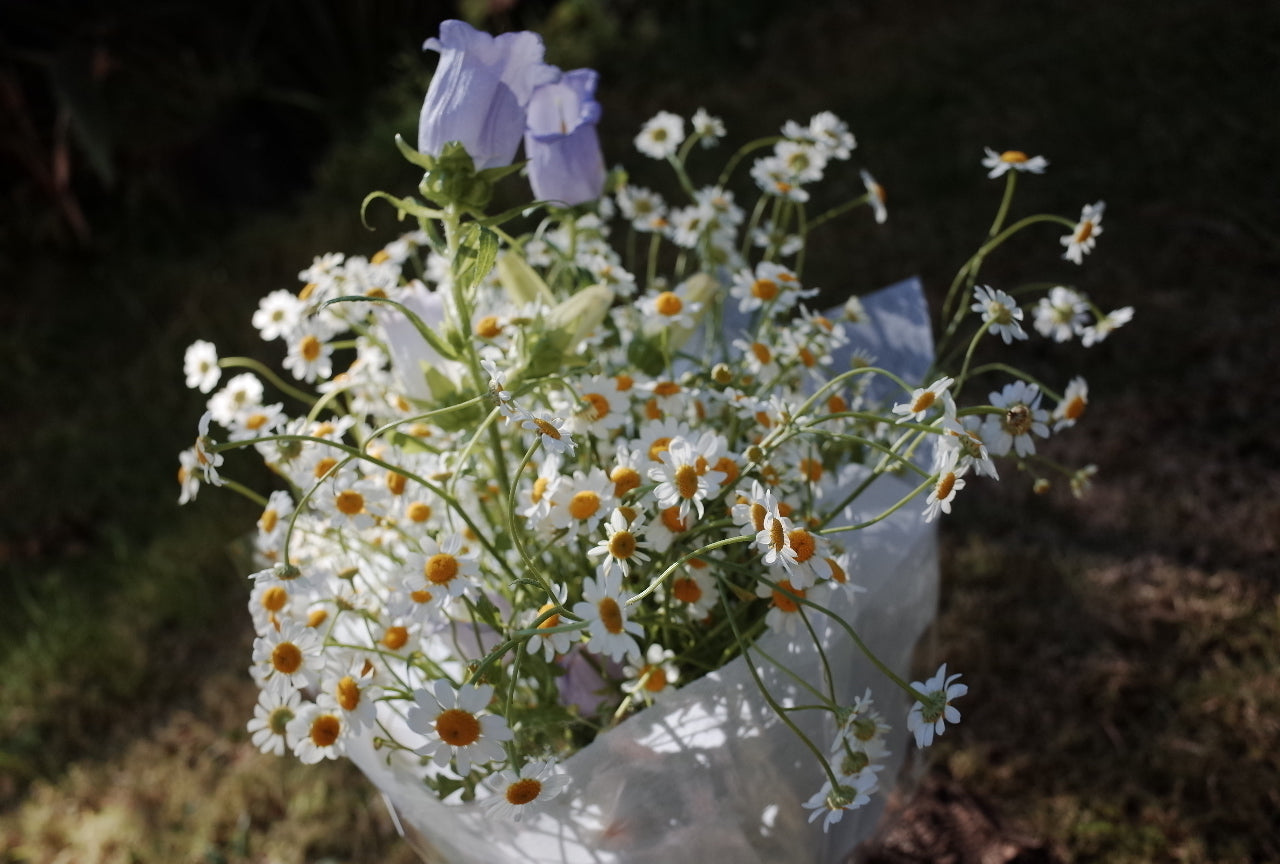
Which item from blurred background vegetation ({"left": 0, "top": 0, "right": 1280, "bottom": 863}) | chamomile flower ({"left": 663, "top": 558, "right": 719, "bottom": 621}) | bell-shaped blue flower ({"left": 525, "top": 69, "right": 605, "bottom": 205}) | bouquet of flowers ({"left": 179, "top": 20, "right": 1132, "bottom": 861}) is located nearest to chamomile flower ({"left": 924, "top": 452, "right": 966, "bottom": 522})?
bouquet of flowers ({"left": 179, "top": 20, "right": 1132, "bottom": 861})

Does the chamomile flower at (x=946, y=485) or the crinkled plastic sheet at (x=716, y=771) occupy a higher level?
the chamomile flower at (x=946, y=485)

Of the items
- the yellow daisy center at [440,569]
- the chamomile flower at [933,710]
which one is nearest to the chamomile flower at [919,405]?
the chamomile flower at [933,710]

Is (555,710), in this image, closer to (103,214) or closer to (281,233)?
(281,233)

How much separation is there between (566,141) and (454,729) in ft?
1.02

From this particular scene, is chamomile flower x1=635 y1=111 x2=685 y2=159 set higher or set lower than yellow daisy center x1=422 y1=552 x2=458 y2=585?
higher

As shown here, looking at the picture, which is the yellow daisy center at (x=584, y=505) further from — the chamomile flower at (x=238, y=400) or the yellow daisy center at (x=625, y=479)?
the chamomile flower at (x=238, y=400)

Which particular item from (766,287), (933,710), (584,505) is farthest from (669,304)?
(933,710)

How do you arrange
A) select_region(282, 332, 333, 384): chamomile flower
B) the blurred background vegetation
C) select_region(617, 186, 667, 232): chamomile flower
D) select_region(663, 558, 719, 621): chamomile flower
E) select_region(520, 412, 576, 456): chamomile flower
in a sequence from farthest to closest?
the blurred background vegetation, select_region(617, 186, 667, 232): chamomile flower, select_region(282, 332, 333, 384): chamomile flower, select_region(663, 558, 719, 621): chamomile flower, select_region(520, 412, 576, 456): chamomile flower

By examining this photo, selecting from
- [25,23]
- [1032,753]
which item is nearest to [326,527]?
[1032,753]

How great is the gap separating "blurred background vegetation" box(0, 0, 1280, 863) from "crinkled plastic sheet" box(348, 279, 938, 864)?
1.28ft

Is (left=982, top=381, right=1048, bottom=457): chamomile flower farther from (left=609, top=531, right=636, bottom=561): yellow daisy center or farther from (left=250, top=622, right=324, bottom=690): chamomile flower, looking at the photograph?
(left=250, top=622, right=324, bottom=690): chamomile flower

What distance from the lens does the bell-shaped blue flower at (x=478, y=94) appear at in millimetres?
528

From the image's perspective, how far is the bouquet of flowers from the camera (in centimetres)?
49

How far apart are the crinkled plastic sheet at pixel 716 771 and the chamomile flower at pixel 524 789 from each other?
0.05 meters
